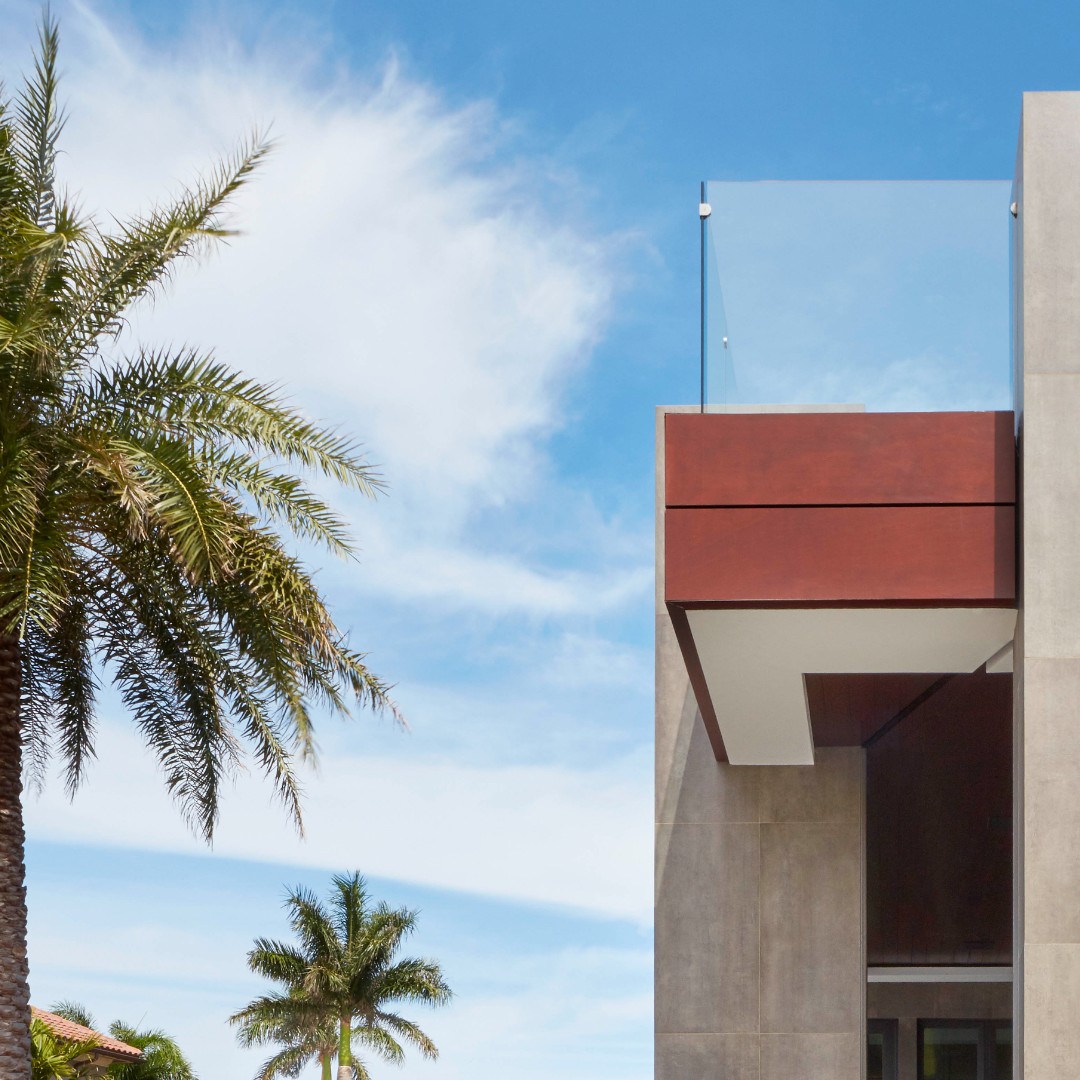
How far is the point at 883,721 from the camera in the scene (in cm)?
1194

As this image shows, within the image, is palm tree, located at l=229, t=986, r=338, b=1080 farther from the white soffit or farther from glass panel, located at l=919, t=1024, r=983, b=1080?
the white soffit

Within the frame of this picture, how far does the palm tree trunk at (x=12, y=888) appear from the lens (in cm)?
1129

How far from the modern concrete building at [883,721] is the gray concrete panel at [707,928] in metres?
0.02

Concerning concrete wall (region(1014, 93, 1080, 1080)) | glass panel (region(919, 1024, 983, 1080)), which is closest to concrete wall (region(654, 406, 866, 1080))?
glass panel (region(919, 1024, 983, 1080))

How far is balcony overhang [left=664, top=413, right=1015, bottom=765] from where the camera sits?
813 centimetres

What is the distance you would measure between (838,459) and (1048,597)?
4.22 ft

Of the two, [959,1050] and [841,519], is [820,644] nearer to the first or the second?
[841,519]

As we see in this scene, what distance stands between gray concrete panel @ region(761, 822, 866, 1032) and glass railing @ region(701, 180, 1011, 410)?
476 cm

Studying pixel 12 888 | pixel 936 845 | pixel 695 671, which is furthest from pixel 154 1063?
pixel 695 671

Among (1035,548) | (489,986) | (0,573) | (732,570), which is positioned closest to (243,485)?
(0,573)

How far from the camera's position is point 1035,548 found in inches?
314

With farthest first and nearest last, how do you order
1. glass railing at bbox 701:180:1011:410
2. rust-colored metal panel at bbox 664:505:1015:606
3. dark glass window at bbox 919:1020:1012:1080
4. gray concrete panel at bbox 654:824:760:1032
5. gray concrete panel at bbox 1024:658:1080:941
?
1. gray concrete panel at bbox 654:824:760:1032
2. dark glass window at bbox 919:1020:1012:1080
3. glass railing at bbox 701:180:1011:410
4. rust-colored metal panel at bbox 664:505:1015:606
5. gray concrete panel at bbox 1024:658:1080:941

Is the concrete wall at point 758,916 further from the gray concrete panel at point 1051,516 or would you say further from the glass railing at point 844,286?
the gray concrete panel at point 1051,516

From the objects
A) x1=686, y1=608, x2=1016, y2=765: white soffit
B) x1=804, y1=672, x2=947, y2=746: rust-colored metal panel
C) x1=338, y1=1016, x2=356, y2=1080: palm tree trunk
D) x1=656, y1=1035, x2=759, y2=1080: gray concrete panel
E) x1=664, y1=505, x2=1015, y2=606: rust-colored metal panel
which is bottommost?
x1=338, y1=1016, x2=356, y2=1080: palm tree trunk
